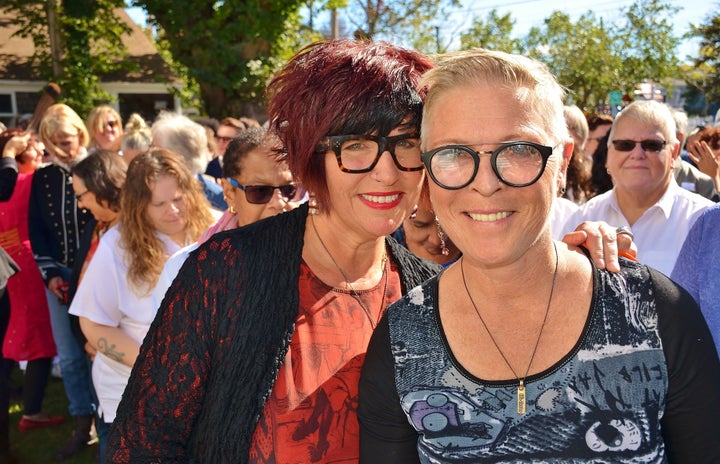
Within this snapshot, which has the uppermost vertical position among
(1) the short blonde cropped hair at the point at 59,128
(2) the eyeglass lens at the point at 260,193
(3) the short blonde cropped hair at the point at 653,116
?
(1) the short blonde cropped hair at the point at 59,128

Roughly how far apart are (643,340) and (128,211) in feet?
9.24

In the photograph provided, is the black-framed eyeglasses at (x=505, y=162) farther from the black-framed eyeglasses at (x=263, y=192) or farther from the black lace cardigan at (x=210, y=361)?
the black-framed eyeglasses at (x=263, y=192)

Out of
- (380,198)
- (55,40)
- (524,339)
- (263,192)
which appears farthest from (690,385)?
(55,40)

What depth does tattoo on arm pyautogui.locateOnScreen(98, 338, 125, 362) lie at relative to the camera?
336 centimetres

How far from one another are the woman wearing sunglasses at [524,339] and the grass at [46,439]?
4.27 metres

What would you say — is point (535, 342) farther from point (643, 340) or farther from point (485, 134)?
point (485, 134)

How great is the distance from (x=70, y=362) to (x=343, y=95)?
4.36m

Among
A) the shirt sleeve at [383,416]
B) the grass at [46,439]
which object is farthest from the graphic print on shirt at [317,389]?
the grass at [46,439]

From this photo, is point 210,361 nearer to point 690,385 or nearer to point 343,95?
point 343,95

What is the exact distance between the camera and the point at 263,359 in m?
1.81

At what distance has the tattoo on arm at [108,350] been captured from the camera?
3363mm

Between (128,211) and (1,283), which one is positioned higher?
(128,211)

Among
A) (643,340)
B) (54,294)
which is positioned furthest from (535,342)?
(54,294)

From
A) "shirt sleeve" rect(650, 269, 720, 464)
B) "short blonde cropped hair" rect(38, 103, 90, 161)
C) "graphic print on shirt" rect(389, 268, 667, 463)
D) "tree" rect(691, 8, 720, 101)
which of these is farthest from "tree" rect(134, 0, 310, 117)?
"tree" rect(691, 8, 720, 101)
